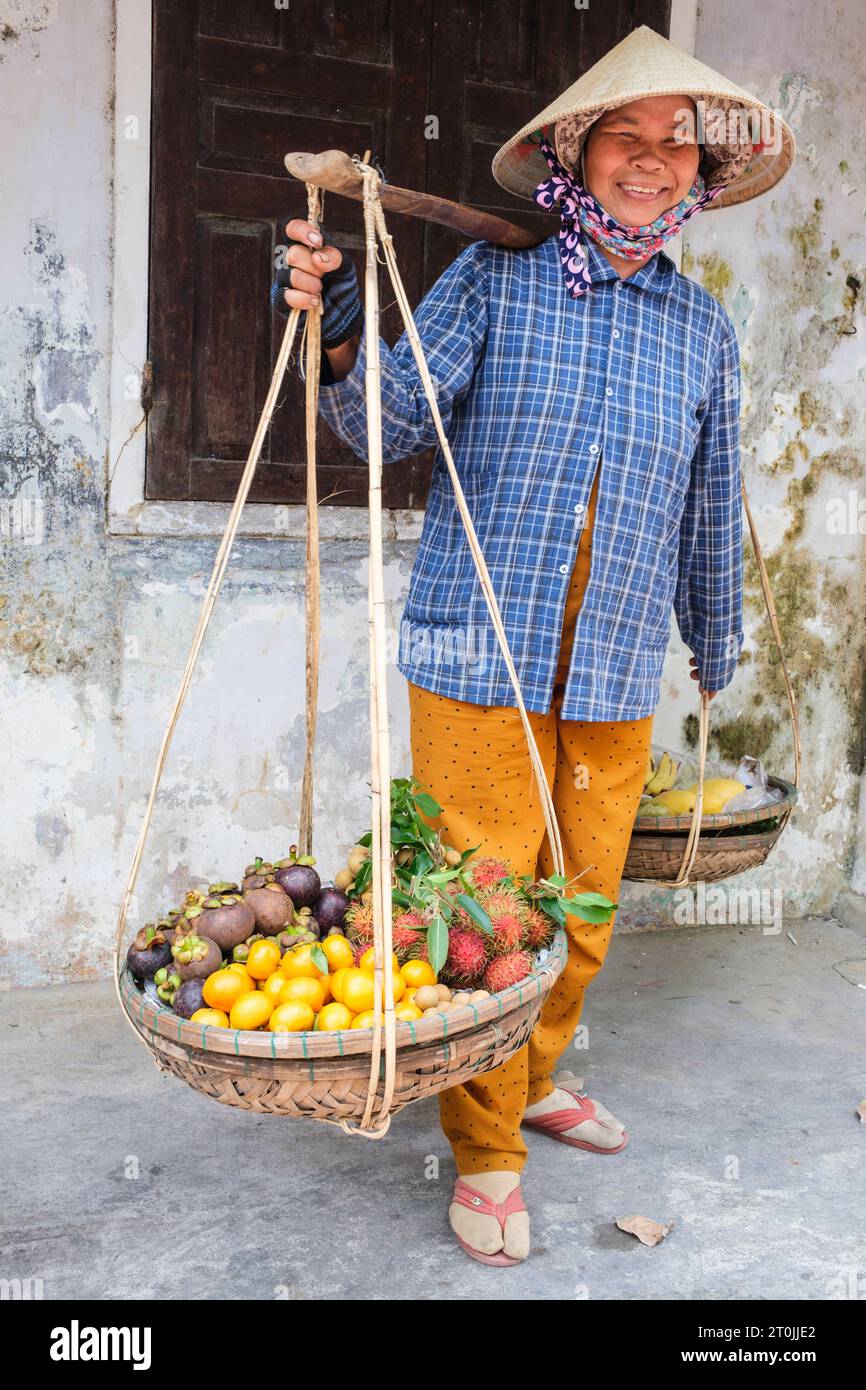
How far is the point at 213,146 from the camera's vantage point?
9.06 feet

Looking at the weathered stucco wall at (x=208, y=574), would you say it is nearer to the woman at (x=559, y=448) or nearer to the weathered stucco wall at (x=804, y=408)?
the weathered stucco wall at (x=804, y=408)

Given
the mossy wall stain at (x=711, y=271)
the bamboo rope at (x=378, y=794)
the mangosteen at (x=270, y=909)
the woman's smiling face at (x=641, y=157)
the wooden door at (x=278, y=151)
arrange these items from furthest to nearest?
the mossy wall stain at (x=711, y=271)
the wooden door at (x=278, y=151)
the woman's smiling face at (x=641, y=157)
the mangosteen at (x=270, y=909)
the bamboo rope at (x=378, y=794)

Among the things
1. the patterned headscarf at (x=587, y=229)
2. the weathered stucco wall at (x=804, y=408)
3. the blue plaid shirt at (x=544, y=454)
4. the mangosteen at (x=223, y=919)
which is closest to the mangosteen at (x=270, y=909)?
the mangosteen at (x=223, y=919)

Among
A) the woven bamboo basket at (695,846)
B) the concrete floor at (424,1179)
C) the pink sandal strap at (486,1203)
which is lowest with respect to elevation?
the concrete floor at (424,1179)

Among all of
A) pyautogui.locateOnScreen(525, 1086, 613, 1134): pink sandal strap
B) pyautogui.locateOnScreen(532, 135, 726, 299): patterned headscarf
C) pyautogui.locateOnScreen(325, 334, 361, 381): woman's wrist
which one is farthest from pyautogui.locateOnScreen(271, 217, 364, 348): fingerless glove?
pyautogui.locateOnScreen(525, 1086, 613, 1134): pink sandal strap

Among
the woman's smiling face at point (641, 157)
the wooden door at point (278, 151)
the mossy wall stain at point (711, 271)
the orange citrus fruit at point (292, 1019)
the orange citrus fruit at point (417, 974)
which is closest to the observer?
the orange citrus fruit at point (292, 1019)

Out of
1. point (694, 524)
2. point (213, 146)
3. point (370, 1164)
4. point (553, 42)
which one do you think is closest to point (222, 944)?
point (370, 1164)

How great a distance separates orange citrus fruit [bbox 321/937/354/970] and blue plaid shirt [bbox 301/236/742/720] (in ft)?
1.53

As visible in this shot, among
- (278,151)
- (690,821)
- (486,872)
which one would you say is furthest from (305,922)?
(278,151)

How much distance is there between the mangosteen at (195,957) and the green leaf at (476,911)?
0.34 meters

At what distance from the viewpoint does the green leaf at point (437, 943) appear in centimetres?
169

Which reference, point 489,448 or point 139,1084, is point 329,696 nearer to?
point 139,1084

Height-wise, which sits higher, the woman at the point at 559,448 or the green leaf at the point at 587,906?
the woman at the point at 559,448
